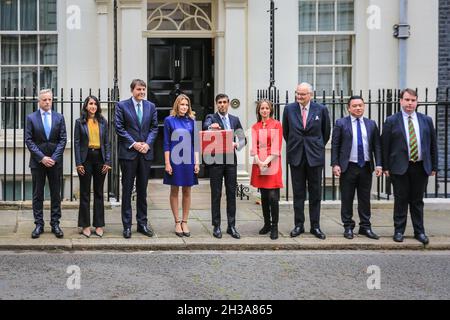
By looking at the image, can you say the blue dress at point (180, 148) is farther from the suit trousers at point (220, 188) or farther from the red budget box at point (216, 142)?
the suit trousers at point (220, 188)

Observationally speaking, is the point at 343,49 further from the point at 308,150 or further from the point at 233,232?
the point at 233,232

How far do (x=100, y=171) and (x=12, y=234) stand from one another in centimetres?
141

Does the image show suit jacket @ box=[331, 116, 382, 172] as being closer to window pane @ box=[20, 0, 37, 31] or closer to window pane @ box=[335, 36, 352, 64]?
window pane @ box=[335, 36, 352, 64]

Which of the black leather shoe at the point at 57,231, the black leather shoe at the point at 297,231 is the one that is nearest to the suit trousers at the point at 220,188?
the black leather shoe at the point at 297,231

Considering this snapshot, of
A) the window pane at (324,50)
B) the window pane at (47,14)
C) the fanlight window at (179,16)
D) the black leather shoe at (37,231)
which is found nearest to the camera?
the black leather shoe at (37,231)

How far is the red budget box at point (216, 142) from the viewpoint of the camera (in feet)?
32.7

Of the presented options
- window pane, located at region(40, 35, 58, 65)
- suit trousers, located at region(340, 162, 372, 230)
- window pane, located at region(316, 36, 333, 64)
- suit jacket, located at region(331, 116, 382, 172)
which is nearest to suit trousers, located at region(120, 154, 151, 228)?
suit jacket, located at region(331, 116, 382, 172)

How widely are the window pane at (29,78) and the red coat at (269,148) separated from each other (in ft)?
18.1

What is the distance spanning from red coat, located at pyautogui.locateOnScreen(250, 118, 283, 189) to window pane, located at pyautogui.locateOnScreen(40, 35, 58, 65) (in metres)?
5.33

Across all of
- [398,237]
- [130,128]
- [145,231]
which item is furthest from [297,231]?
[130,128]

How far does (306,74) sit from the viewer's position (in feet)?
47.1

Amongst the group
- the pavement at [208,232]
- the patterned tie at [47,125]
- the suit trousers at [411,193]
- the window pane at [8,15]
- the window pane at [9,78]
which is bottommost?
the pavement at [208,232]

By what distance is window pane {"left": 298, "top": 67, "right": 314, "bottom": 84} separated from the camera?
47.0 ft

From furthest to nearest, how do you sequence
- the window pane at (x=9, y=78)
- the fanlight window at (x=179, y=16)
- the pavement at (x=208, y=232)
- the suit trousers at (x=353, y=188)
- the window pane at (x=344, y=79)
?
the window pane at (x=344, y=79) < the fanlight window at (x=179, y=16) < the window pane at (x=9, y=78) < the suit trousers at (x=353, y=188) < the pavement at (x=208, y=232)
